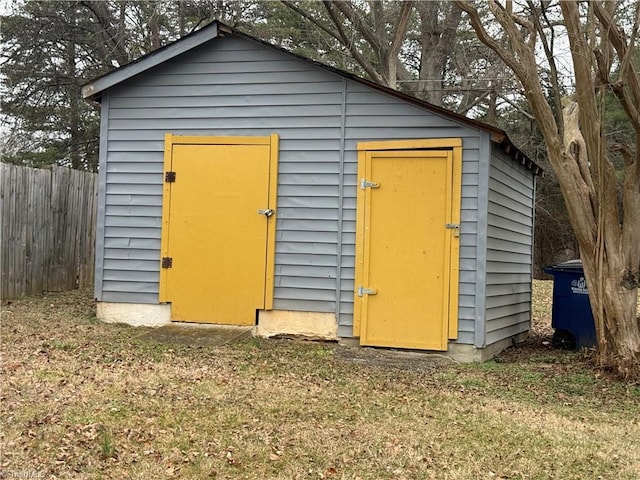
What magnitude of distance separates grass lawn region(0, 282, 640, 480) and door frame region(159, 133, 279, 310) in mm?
815

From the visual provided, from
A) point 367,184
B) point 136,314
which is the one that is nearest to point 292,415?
point 367,184

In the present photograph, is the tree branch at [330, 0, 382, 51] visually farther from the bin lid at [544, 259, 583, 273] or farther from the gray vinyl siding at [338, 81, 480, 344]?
the bin lid at [544, 259, 583, 273]

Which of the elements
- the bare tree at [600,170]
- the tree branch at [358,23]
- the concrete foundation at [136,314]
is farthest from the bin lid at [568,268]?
the tree branch at [358,23]

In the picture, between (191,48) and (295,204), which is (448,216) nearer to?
(295,204)

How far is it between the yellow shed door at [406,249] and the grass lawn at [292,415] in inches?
23.1

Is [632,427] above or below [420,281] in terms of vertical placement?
below

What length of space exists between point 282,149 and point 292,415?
3787mm

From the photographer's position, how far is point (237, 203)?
803 centimetres

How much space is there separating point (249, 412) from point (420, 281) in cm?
304

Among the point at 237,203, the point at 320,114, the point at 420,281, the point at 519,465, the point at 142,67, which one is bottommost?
the point at 519,465

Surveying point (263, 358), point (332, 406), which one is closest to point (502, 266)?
point (263, 358)

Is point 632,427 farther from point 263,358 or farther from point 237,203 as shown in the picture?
point 237,203

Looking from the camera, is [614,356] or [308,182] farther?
[308,182]

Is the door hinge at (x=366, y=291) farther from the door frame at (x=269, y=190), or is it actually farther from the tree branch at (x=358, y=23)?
the tree branch at (x=358, y=23)
